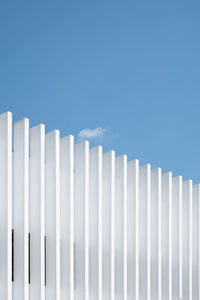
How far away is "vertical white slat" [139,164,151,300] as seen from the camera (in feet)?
21.8

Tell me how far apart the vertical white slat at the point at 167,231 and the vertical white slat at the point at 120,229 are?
1037 millimetres

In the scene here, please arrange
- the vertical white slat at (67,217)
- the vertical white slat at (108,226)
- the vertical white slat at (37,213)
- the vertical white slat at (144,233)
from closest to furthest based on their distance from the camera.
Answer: the vertical white slat at (37,213) < the vertical white slat at (67,217) < the vertical white slat at (108,226) < the vertical white slat at (144,233)

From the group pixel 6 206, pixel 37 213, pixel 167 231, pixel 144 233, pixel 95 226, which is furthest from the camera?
pixel 167 231

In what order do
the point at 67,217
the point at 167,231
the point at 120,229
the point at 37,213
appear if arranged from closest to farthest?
the point at 37,213
the point at 67,217
the point at 120,229
the point at 167,231

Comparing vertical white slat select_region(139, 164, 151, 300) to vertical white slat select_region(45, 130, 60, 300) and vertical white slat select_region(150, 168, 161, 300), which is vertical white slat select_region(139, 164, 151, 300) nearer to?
vertical white slat select_region(150, 168, 161, 300)

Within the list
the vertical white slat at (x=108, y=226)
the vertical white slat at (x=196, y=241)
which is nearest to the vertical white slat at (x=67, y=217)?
the vertical white slat at (x=108, y=226)

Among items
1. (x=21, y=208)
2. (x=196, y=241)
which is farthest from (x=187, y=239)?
(x=21, y=208)

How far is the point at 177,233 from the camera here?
7461 mm

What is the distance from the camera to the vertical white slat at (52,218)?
531 centimetres

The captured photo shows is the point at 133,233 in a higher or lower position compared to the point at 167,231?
lower

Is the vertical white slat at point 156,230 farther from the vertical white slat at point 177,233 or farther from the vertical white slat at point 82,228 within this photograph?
the vertical white slat at point 82,228

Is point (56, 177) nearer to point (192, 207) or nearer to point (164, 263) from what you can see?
point (164, 263)

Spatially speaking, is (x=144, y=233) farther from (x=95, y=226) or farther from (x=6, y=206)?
(x=6, y=206)

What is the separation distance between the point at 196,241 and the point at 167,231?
87 centimetres
